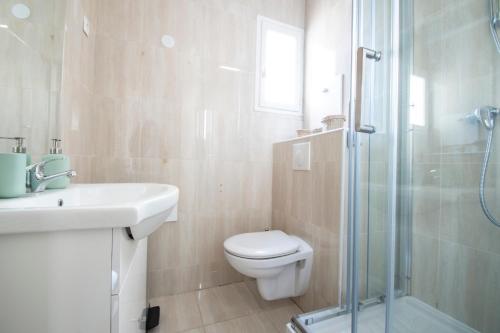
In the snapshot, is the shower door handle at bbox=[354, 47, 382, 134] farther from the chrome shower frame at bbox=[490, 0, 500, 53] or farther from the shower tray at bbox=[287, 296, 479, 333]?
the shower tray at bbox=[287, 296, 479, 333]

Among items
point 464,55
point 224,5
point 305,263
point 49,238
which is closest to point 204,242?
point 305,263

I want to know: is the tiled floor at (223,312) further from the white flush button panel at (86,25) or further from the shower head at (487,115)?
the white flush button panel at (86,25)

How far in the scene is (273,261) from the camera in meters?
1.07

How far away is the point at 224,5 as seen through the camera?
4.98 ft

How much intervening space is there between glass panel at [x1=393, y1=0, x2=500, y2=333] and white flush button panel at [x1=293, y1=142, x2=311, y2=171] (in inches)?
20.7

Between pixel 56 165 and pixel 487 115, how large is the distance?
63.5 inches

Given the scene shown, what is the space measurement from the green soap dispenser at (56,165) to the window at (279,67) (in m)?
1.23

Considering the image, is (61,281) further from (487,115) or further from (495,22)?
(495,22)

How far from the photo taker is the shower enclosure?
737 millimetres

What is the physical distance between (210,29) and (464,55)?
4.77 ft

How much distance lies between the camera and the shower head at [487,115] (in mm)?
719

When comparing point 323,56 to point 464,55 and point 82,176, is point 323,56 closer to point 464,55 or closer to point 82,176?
point 464,55

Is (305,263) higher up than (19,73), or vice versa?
(19,73)

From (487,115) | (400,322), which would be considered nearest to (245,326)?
(400,322)
